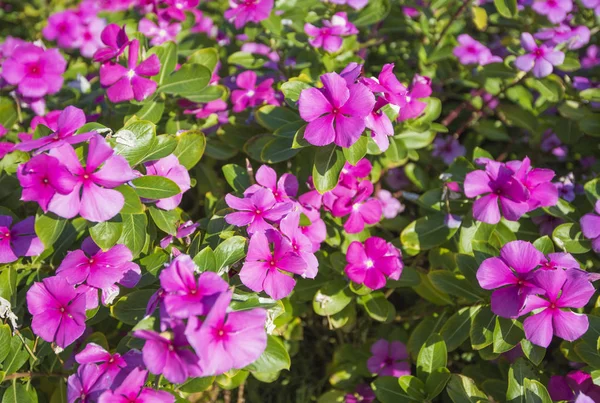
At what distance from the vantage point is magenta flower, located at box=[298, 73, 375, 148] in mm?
1360

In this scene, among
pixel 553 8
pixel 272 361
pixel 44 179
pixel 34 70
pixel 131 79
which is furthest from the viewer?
pixel 553 8

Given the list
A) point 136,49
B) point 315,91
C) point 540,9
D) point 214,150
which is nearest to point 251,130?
point 214,150

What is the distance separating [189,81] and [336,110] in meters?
0.71

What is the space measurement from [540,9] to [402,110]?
1.00 metres

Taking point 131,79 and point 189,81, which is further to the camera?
point 189,81

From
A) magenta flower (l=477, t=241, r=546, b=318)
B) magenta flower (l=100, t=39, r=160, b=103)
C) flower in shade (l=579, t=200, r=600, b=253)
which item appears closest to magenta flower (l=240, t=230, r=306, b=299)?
magenta flower (l=477, t=241, r=546, b=318)

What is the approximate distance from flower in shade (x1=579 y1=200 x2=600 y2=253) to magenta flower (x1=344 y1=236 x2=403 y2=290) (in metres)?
0.58

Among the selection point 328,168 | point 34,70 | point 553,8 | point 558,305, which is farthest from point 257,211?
point 553,8

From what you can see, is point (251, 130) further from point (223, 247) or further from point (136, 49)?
point (223, 247)

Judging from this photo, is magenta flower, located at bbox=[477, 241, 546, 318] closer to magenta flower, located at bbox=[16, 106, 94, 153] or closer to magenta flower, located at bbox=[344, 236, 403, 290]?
magenta flower, located at bbox=[344, 236, 403, 290]

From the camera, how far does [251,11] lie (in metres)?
2.09

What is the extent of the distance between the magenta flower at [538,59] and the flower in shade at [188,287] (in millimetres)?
1566

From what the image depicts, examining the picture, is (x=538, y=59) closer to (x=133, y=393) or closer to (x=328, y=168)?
(x=328, y=168)

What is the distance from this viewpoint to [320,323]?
2.49 metres
